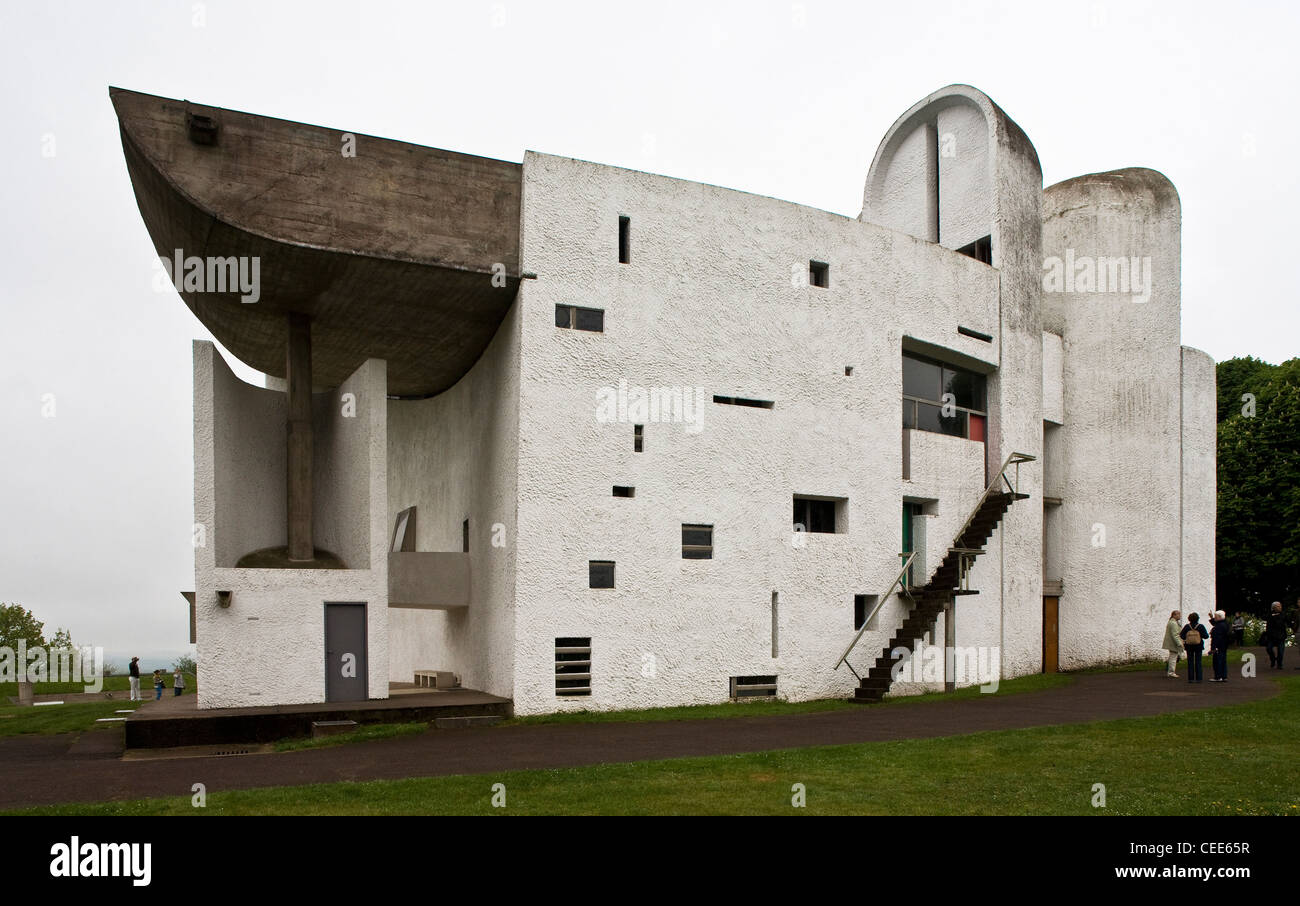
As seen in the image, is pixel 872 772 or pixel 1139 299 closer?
pixel 872 772

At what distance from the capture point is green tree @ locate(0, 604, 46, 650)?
55406mm

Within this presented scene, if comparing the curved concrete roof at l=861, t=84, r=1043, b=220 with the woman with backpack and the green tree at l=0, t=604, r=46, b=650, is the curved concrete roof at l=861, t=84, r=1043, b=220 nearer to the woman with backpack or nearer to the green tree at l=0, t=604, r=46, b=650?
the woman with backpack

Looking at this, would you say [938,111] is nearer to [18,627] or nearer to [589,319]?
[589,319]

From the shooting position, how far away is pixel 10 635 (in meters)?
55.6

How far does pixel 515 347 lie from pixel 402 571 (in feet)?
17.0

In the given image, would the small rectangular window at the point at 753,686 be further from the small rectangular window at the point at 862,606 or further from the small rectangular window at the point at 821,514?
the small rectangular window at the point at 821,514

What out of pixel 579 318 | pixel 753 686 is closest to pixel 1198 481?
pixel 753 686

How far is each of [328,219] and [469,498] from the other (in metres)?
6.70

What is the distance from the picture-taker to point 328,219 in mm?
15609

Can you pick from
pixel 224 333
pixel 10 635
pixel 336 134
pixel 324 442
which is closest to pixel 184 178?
pixel 336 134

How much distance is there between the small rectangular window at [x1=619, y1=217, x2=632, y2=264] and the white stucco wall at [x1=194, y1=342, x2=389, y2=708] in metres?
4.98

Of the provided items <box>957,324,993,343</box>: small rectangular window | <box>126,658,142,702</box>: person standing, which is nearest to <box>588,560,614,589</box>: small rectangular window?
<box>957,324,993,343</box>: small rectangular window

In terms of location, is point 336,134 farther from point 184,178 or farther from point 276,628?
point 276,628
